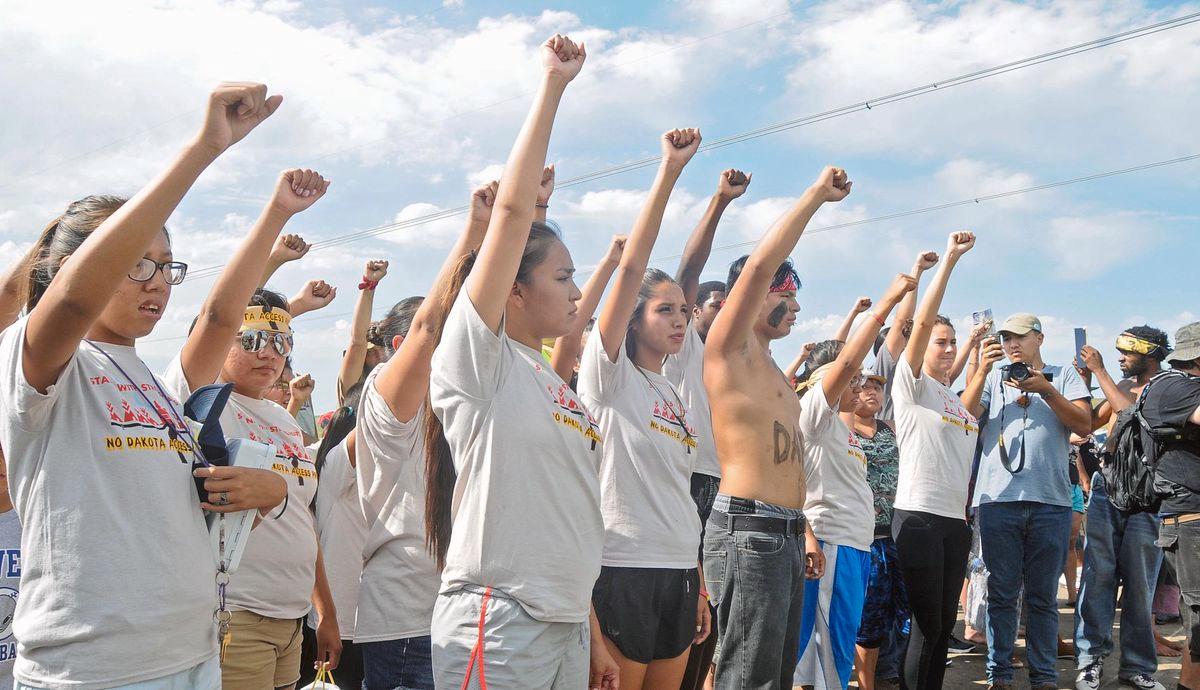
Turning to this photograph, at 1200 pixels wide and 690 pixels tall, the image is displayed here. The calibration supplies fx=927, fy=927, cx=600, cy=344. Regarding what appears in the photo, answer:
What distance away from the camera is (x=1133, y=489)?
5668mm

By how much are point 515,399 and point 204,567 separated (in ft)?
2.93

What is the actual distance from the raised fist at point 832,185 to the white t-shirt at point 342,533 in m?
2.26

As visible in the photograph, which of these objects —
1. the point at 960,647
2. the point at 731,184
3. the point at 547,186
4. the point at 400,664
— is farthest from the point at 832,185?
the point at 960,647

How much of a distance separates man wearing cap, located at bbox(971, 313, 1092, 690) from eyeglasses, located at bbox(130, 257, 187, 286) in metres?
5.58

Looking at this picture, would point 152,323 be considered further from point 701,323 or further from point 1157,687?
point 1157,687

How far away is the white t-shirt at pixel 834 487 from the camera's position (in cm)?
519

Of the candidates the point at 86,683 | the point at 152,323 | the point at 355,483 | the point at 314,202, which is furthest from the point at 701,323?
the point at 86,683

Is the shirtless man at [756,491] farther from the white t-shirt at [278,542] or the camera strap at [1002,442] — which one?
the camera strap at [1002,442]

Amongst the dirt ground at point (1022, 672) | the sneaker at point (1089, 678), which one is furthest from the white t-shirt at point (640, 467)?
the sneaker at point (1089, 678)

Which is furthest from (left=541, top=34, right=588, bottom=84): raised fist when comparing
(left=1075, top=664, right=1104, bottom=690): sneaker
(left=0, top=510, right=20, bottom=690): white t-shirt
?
(left=1075, top=664, right=1104, bottom=690): sneaker

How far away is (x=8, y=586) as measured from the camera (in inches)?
117

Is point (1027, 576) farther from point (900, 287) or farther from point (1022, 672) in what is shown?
point (900, 287)

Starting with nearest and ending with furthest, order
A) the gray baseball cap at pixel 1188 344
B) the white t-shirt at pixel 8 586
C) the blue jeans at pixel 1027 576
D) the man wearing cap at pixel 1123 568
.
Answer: the white t-shirt at pixel 8 586 → the gray baseball cap at pixel 1188 344 → the blue jeans at pixel 1027 576 → the man wearing cap at pixel 1123 568

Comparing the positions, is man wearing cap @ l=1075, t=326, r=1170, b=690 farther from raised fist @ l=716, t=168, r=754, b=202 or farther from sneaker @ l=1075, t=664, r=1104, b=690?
raised fist @ l=716, t=168, r=754, b=202
